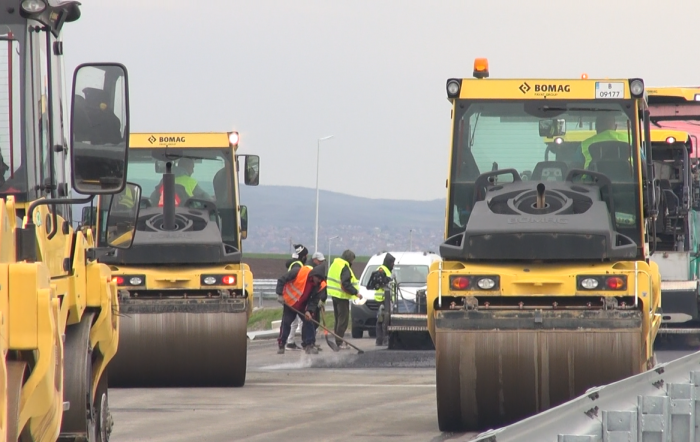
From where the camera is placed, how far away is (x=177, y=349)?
14.9m

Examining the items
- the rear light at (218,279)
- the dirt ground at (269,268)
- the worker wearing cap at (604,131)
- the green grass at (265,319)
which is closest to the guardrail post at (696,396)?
the worker wearing cap at (604,131)

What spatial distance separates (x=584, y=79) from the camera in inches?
458

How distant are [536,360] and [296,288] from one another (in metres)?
11.6

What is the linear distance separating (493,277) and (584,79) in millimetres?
2259

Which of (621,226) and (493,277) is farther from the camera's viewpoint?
(621,226)

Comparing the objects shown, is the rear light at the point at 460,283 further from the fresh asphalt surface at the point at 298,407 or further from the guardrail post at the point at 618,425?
the guardrail post at the point at 618,425

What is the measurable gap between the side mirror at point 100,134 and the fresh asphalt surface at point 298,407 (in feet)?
15.7

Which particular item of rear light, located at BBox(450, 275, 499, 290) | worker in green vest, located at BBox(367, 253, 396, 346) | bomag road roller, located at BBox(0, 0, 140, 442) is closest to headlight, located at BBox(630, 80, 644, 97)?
rear light, located at BBox(450, 275, 499, 290)

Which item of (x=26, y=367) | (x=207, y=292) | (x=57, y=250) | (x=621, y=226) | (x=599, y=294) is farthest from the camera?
(x=207, y=292)

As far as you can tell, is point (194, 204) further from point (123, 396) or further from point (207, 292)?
point (123, 396)

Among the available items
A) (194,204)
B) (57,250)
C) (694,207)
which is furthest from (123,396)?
(694,207)

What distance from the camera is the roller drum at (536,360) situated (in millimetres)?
10117

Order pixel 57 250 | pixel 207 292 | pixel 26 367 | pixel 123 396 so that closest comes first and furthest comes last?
pixel 26 367 → pixel 57 250 → pixel 123 396 → pixel 207 292

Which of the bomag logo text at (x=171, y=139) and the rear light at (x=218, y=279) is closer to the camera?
the rear light at (x=218, y=279)
